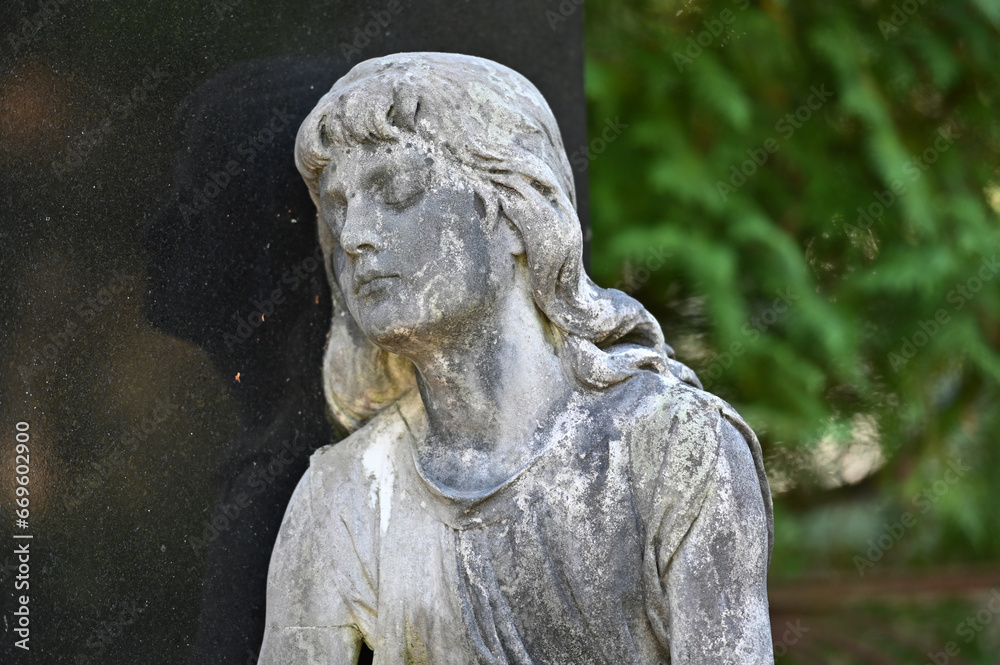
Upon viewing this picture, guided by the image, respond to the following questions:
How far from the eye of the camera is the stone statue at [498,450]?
236 centimetres

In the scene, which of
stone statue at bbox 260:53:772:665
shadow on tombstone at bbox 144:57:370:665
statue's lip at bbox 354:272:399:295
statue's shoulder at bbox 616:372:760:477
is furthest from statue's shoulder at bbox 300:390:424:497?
statue's shoulder at bbox 616:372:760:477

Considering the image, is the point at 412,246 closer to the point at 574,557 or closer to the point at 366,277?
the point at 366,277

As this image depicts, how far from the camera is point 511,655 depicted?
7.89 feet

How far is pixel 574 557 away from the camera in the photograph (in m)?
2.39

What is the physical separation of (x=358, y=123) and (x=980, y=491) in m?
3.81

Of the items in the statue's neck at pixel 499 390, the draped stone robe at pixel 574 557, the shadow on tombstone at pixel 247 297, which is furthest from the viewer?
the shadow on tombstone at pixel 247 297

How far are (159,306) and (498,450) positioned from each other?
0.71 metres

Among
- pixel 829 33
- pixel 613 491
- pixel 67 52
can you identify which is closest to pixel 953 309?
pixel 829 33

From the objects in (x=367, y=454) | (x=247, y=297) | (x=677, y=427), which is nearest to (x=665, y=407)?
(x=677, y=427)

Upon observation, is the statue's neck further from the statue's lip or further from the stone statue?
the statue's lip

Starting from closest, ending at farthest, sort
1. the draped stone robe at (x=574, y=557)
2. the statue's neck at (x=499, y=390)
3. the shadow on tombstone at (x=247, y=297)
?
the draped stone robe at (x=574, y=557), the statue's neck at (x=499, y=390), the shadow on tombstone at (x=247, y=297)

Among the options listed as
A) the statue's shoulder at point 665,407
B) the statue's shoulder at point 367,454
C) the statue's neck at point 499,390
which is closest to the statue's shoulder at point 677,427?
the statue's shoulder at point 665,407

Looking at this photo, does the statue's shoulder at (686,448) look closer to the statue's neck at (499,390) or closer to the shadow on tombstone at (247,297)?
the statue's neck at (499,390)

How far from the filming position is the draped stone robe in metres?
2.33
